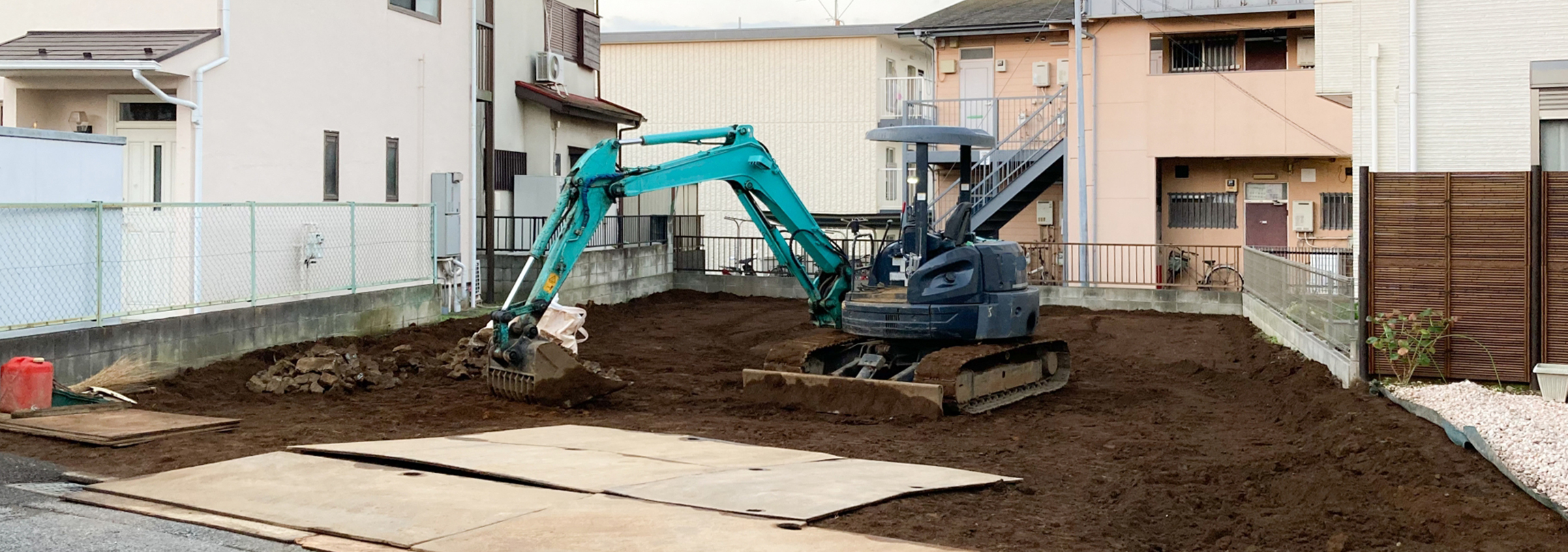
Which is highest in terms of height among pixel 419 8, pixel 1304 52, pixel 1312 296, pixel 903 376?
pixel 1304 52

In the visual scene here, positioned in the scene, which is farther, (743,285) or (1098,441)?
(743,285)

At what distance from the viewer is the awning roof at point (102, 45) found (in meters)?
14.7

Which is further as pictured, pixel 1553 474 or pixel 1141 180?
pixel 1141 180

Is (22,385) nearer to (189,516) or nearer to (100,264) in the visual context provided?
(100,264)

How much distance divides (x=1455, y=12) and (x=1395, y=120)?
1.46 meters

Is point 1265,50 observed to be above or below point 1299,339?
above

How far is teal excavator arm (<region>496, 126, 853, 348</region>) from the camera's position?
43.7 ft

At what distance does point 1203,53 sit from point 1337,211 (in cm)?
388

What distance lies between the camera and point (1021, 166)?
89.4 feet

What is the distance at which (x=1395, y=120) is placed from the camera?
53.4 ft

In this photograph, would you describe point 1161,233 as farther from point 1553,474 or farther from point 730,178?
point 1553,474

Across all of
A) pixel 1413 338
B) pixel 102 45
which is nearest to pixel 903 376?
pixel 1413 338

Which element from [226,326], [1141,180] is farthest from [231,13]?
[1141,180]

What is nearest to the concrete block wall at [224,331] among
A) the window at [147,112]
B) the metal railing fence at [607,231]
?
the window at [147,112]
